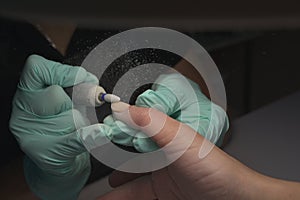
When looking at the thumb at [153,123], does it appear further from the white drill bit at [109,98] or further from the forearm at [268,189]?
the forearm at [268,189]

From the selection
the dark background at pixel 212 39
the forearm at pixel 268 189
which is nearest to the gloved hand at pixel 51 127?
the dark background at pixel 212 39

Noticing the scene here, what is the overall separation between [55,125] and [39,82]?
7 cm

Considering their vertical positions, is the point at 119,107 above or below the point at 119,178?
above

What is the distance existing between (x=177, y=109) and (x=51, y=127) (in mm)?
192

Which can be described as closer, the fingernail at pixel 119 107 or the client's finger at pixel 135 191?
the fingernail at pixel 119 107

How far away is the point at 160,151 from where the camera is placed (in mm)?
656

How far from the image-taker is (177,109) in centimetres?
67

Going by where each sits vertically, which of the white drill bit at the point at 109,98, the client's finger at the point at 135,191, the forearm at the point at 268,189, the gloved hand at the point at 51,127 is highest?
the white drill bit at the point at 109,98

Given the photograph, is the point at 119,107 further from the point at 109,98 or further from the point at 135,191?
the point at 135,191

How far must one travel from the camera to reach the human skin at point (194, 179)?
0.64 meters

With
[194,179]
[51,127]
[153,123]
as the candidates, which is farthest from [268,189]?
[51,127]

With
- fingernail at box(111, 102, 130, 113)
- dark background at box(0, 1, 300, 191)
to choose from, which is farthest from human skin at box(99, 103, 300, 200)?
dark background at box(0, 1, 300, 191)

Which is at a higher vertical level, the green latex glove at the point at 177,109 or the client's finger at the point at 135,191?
the green latex glove at the point at 177,109

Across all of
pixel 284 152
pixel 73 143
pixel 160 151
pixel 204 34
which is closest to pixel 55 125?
pixel 73 143
